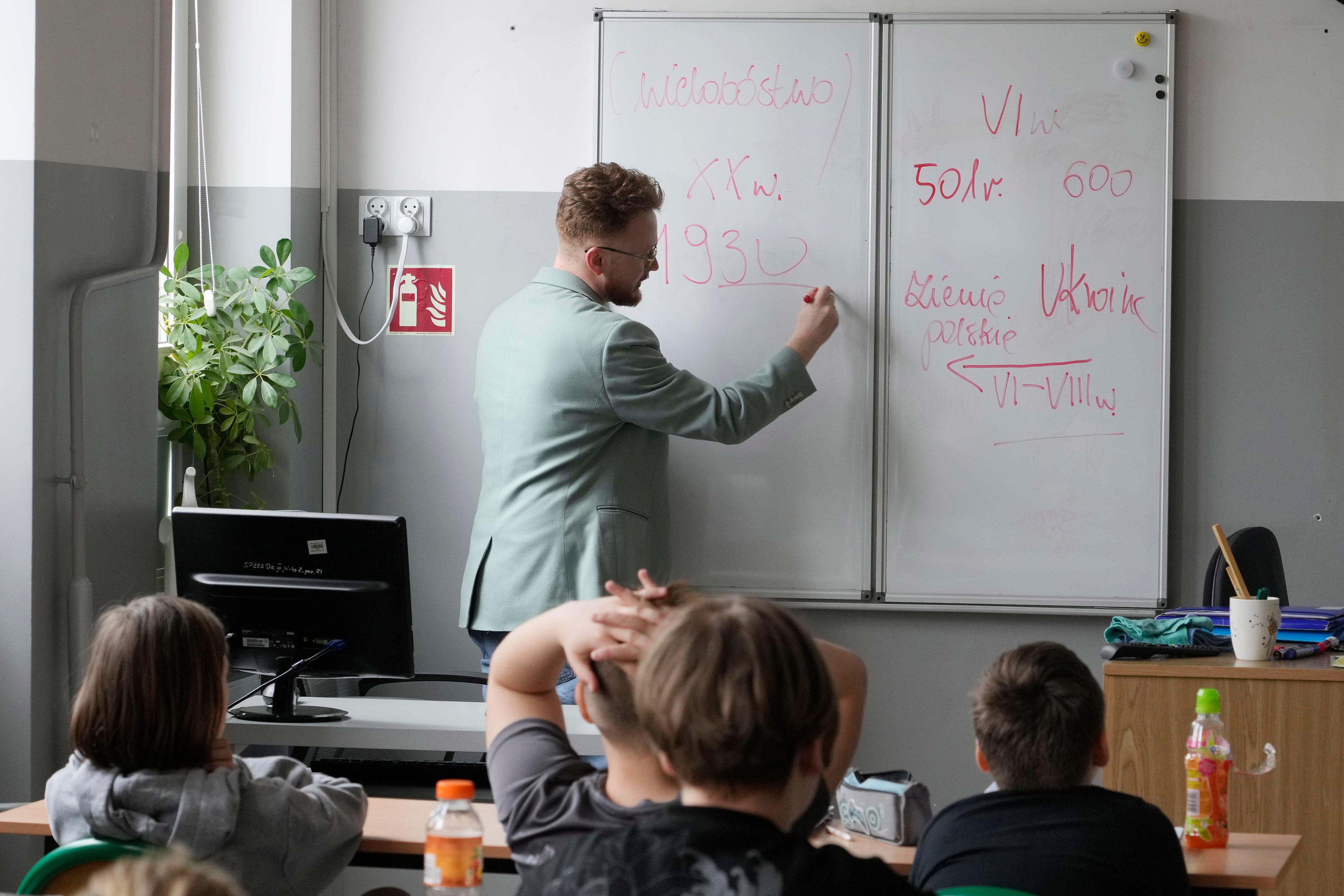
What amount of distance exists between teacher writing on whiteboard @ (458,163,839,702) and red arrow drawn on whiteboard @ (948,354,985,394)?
0.68m

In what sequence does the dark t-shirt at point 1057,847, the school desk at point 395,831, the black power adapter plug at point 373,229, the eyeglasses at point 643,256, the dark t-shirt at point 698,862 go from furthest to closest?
1. the black power adapter plug at point 373,229
2. the eyeglasses at point 643,256
3. the school desk at point 395,831
4. the dark t-shirt at point 1057,847
5. the dark t-shirt at point 698,862

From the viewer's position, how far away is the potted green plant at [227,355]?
2.88m

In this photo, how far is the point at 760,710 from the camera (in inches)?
37.5

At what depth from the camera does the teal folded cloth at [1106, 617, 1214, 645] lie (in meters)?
2.44

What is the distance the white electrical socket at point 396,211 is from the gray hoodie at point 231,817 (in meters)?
1.99

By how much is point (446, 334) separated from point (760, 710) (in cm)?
252

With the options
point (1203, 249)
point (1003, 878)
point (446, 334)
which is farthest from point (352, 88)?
point (1003, 878)

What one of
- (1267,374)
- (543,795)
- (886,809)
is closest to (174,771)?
(543,795)

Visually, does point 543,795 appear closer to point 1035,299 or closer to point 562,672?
point 562,672

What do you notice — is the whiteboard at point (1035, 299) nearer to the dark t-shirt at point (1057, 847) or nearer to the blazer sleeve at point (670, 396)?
the blazer sleeve at point (670, 396)

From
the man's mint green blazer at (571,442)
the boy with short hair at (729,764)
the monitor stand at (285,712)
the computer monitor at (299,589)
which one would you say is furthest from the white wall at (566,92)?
the boy with short hair at (729,764)

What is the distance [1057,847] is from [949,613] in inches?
78.2

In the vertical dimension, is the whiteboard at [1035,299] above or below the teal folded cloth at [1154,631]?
above

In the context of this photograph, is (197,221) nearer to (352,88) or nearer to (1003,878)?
(352,88)
